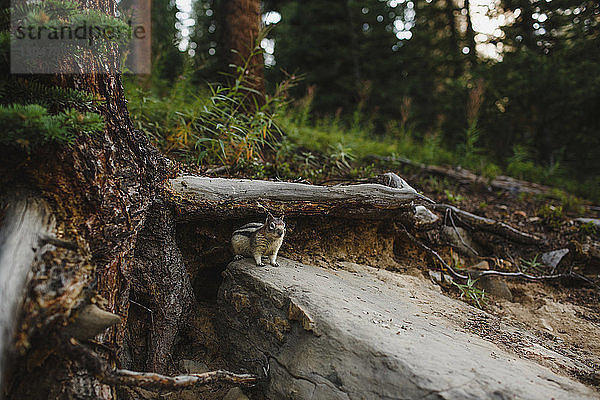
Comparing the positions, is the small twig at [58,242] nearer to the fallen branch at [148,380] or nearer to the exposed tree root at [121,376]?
the exposed tree root at [121,376]

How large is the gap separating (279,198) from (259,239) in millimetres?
381

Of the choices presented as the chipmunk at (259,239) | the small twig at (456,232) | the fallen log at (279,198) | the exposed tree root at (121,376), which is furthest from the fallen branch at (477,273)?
the exposed tree root at (121,376)

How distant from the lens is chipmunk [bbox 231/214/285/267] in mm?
2713

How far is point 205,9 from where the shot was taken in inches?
379

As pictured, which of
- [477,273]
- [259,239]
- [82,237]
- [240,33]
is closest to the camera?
[82,237]

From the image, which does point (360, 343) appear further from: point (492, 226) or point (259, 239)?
point (492, 226)

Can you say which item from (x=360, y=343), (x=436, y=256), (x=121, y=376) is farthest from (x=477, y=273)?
(x=121, y=376)

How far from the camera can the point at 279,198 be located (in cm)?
297

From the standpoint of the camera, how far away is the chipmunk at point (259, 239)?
2713 mm

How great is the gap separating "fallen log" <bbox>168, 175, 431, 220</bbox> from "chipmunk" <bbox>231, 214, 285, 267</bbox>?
0.18 meters

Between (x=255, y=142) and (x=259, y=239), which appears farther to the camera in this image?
(x=255, y=142)

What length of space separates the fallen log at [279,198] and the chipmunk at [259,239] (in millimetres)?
175

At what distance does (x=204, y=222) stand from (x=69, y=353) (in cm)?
137

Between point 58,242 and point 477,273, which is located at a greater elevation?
point 58,242
